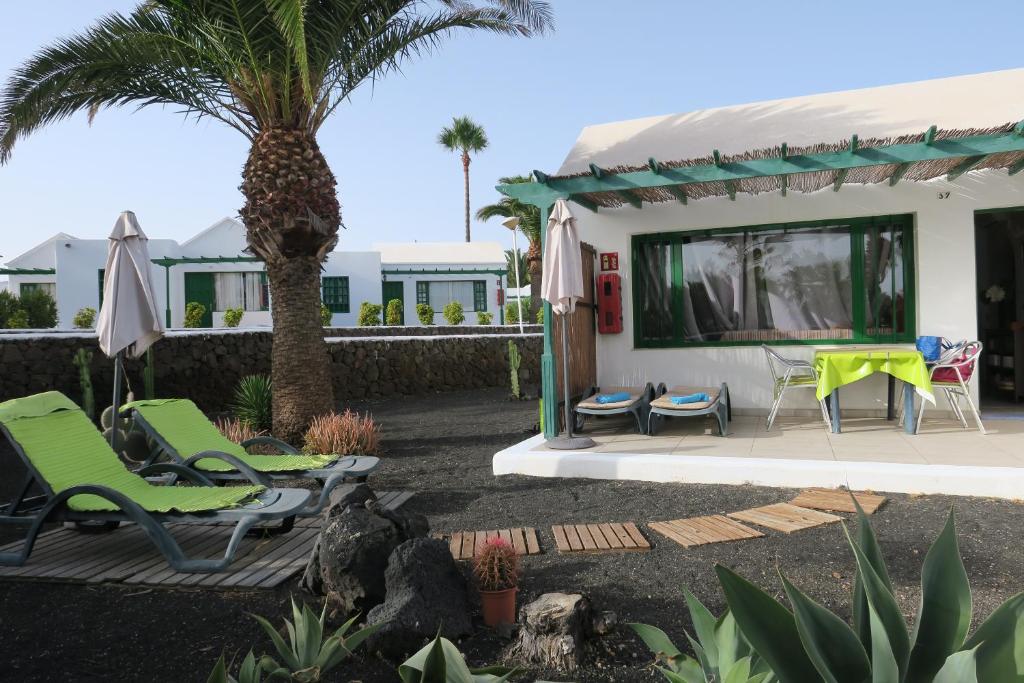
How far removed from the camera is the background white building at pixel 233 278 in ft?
74.8

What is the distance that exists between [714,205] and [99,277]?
21424 millimetres

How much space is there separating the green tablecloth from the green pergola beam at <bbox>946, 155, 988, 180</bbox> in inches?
75.9

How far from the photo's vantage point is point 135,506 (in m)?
3.97

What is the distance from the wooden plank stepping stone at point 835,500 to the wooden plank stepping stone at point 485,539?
200 centimetres

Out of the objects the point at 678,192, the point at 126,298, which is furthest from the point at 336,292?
the point at 126,298

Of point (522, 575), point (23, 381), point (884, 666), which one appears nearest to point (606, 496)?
point (522, 575)

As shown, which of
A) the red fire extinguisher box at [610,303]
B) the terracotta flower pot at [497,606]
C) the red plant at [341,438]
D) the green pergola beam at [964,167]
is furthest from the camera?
the red fire extinguisher box at [610,303]

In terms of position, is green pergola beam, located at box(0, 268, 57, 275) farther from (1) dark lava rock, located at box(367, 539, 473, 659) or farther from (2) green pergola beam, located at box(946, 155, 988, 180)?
(2) green pergola beam, located at box(946, 155, 988, 180)

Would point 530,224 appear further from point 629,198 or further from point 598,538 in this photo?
point 598,538

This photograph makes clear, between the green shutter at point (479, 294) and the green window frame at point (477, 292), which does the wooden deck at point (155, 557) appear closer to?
the green window frame at point (477, 292)

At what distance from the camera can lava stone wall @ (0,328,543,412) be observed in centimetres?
1076

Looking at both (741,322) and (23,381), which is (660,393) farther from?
(23,381)

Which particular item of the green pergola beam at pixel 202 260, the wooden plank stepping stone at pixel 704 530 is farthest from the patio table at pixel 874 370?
the green pergola beam at pixel 202 260

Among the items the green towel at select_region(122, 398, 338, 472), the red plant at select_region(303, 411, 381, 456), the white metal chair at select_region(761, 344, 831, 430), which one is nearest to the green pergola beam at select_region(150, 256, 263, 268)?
the red plant at select_region(303, 411, 381, 456)
